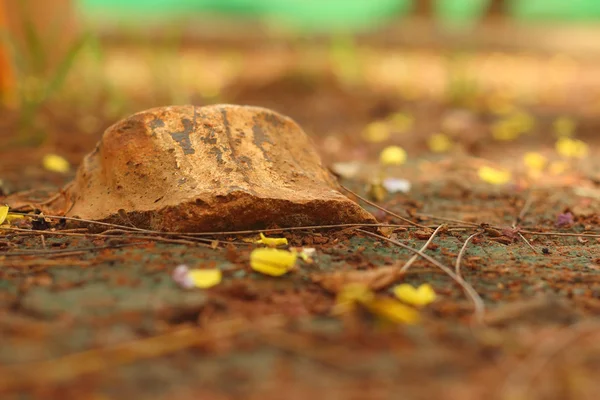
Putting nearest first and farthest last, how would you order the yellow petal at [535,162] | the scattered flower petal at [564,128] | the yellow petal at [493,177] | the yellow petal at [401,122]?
the yellow petal at [493,177], the yellow petal at [535,162], the scattered flower petal at [564,128], the yellow petal at [401,122]

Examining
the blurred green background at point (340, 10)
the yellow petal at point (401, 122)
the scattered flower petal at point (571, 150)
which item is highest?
the blurred green background at point (340, 10)

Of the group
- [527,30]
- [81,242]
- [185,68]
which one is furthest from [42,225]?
[527,30]

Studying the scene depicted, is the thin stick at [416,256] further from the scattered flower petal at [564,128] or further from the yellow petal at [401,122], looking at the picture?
the scattered flower petal at [564,128]

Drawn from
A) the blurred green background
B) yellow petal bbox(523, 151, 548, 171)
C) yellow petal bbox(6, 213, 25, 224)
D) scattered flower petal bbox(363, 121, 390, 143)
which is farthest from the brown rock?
the blurred green background

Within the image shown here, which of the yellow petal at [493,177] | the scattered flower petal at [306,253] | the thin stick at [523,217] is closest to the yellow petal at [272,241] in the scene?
the scattered flower petal at [306,253]

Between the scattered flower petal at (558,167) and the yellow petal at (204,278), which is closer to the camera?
the yellow petal at (204,278)

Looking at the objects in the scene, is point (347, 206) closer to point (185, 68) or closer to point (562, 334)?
point (562, 334)

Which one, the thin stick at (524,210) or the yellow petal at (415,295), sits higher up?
the thin stick at (524,210)
